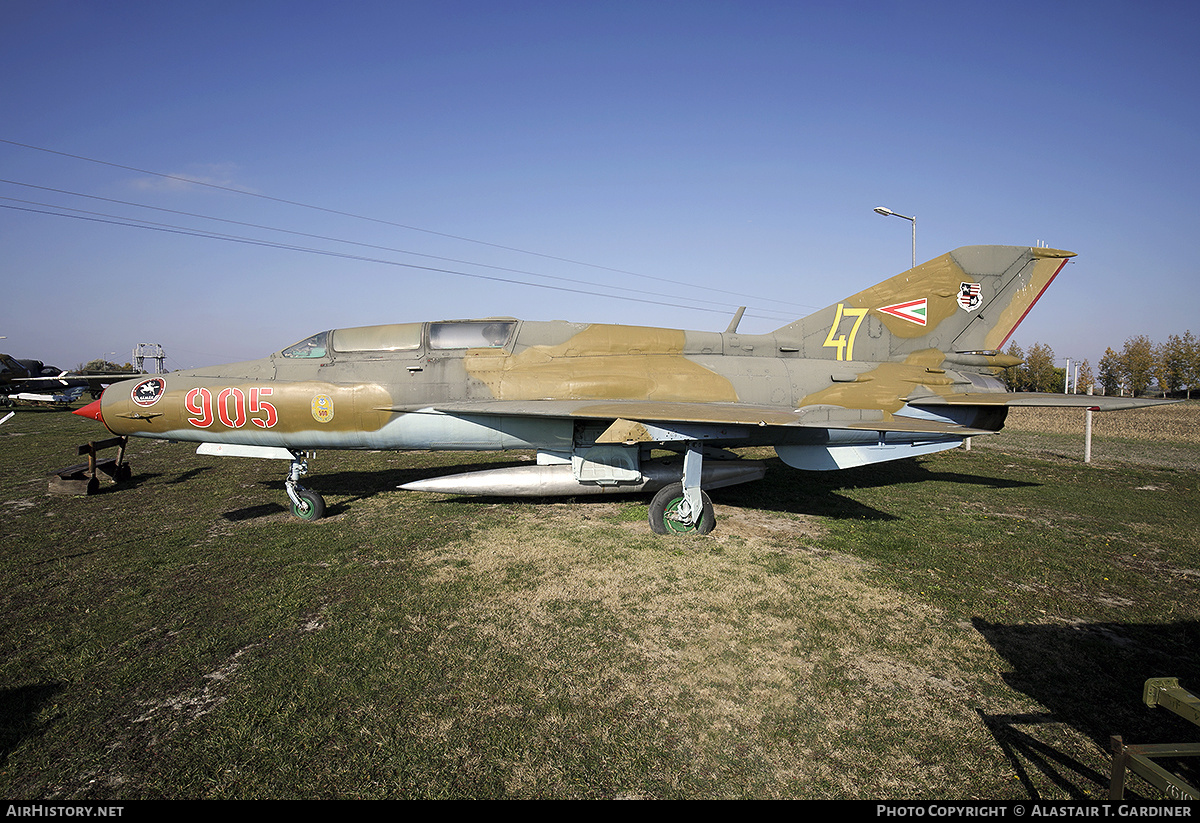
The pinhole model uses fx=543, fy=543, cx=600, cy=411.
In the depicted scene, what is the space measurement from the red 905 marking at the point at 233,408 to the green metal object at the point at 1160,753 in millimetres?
9510

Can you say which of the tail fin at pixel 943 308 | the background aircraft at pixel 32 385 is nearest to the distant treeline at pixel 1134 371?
the tail fin at pixel 943 308

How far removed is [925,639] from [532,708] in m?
3.58

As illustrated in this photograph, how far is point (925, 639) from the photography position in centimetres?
492

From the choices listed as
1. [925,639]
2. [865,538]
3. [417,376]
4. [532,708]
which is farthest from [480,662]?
[865,538]

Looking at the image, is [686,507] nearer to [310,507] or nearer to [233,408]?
[310,507]

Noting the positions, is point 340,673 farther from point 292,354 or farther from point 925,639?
point 292,354

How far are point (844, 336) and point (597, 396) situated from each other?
15.8 feet

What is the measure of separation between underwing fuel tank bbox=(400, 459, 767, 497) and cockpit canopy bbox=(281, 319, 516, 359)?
2.15 meters

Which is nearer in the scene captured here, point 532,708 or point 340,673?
point 532,708

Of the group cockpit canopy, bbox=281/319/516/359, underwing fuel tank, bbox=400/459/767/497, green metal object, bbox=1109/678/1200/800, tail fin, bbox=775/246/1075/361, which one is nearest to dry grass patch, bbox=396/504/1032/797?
green metal object, bbox=1109/678/1200/800

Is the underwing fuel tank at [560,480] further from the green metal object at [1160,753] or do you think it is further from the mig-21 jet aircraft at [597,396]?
the green metal object at [1160,753]

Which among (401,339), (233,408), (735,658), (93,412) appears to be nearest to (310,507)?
(233,408)

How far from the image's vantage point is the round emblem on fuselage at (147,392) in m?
8.38

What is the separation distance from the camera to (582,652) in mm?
4676
